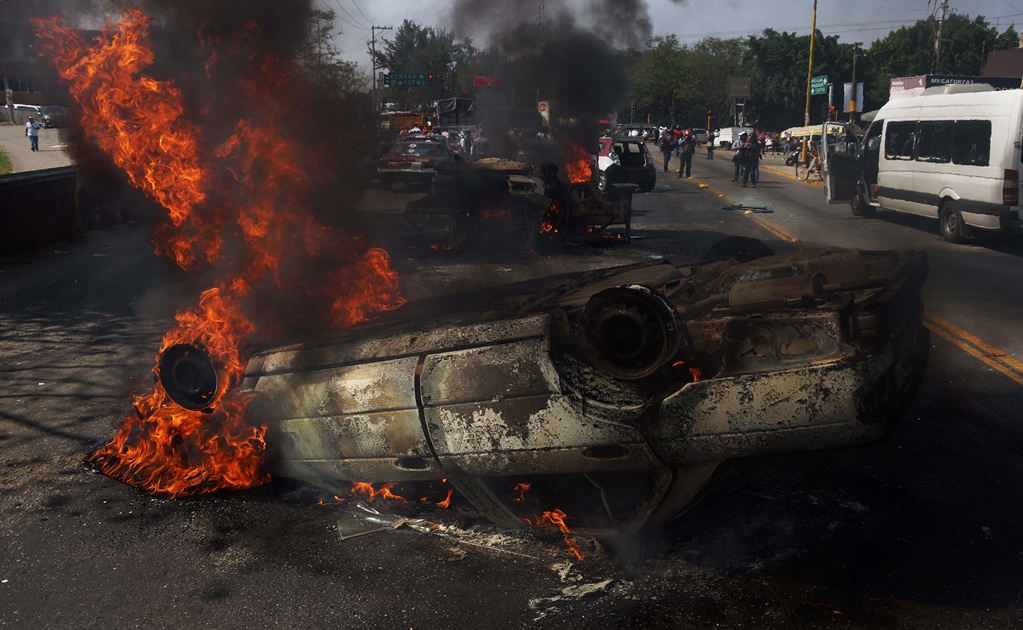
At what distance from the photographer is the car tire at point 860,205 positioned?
18.2 m

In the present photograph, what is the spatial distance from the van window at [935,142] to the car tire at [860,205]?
257 cm

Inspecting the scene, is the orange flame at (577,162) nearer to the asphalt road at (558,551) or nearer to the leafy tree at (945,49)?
the asphalt road at (558,551)

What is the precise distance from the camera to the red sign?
29.1 metres

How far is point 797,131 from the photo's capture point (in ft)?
144

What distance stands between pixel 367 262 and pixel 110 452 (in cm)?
212

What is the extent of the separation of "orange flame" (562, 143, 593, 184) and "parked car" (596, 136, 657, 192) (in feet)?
1.97

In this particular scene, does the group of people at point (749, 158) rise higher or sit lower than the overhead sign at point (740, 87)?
lower

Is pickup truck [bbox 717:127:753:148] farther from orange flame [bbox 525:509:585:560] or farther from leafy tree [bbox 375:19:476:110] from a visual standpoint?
orange flame [bbox 525:509:585:560]

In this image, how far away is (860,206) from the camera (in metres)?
18.4

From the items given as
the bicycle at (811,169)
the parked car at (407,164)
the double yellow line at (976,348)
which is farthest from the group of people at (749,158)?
the double yellow line at (976,348)

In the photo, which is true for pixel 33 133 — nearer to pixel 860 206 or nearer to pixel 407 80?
pixel 407 80

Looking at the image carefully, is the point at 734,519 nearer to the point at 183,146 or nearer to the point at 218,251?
the point at 218,251

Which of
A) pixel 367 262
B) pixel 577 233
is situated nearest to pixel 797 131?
pixel 577 233

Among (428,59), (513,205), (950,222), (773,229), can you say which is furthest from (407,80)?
(950,222)
